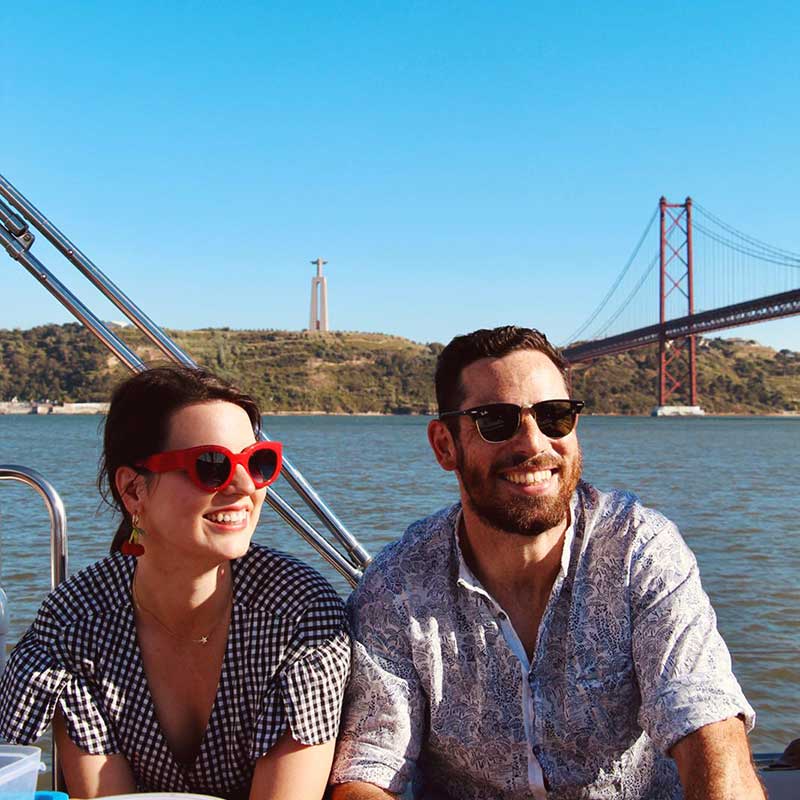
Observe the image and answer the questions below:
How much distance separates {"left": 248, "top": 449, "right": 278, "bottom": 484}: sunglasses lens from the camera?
1561 millimetres

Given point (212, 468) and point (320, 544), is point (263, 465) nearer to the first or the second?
point (212, 468)

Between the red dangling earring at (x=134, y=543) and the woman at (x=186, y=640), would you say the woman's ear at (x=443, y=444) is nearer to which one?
the woman at (x=186, y=640)

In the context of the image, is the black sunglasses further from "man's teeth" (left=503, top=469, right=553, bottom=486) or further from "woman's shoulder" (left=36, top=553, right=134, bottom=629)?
"woman's shoulder" (left=36, top=553, right=134, bottom=629)

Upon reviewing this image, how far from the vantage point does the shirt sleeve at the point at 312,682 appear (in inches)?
59.3

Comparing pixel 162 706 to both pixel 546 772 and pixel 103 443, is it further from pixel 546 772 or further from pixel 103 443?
pixel 546 772

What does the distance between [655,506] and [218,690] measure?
52.0 ft

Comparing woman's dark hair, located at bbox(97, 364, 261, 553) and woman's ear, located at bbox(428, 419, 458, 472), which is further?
woman's ear, located at bbox(428, 419, 458, 472)

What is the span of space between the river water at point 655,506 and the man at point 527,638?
2.04ft

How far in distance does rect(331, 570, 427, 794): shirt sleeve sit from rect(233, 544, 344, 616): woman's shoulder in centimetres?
9

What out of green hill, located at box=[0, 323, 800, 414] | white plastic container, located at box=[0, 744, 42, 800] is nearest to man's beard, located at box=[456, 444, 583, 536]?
white plastic container, located at box=[0, 744, 42, 800]

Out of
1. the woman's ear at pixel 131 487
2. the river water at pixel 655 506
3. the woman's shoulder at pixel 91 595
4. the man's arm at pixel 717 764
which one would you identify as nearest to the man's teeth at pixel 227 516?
the woman's ear at pixel 131 487

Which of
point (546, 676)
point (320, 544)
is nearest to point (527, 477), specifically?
point (546, 676)

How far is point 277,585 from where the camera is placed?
5.29ft

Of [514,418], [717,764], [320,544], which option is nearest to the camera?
[717,764]
